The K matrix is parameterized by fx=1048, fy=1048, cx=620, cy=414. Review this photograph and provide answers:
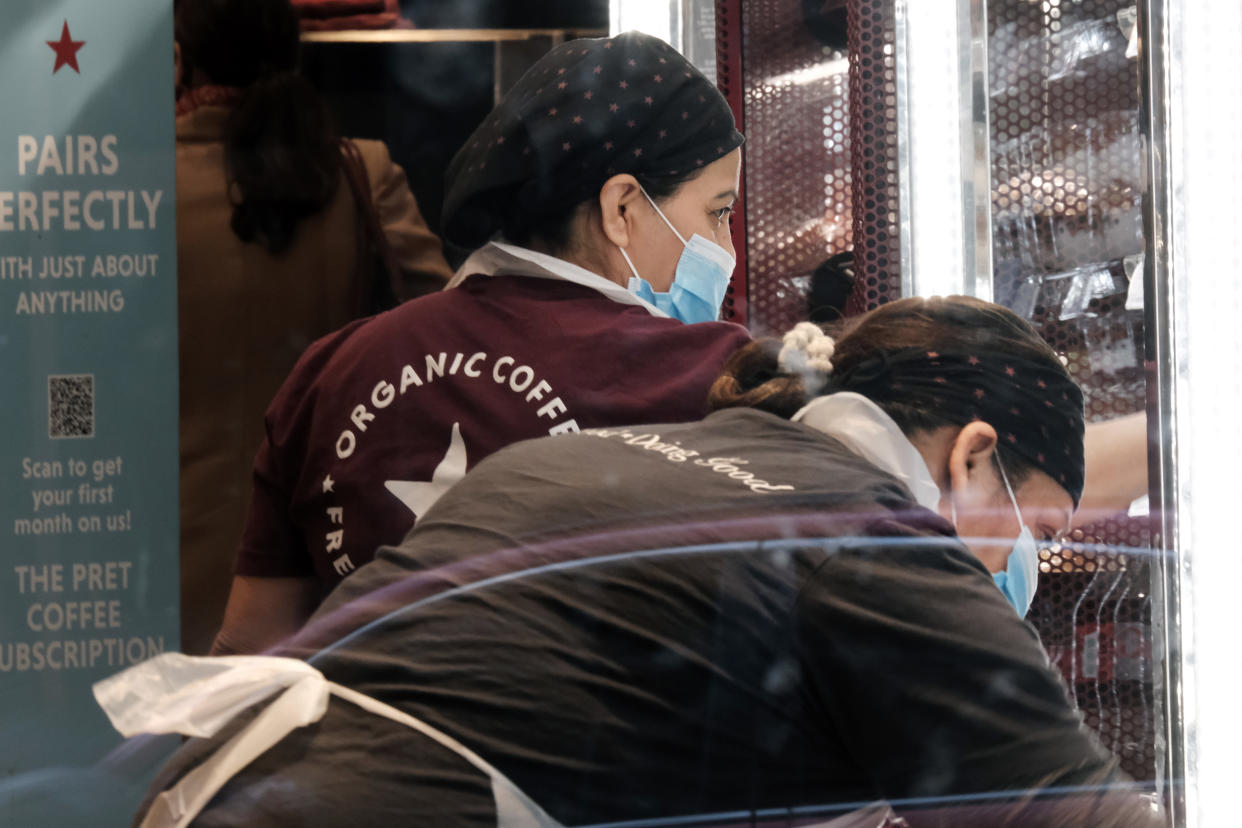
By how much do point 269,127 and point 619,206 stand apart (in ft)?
1.32

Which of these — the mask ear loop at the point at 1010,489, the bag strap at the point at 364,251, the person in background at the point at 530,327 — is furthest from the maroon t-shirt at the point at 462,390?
the mask ear loop at the point at 1010,489

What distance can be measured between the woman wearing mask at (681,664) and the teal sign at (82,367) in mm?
390

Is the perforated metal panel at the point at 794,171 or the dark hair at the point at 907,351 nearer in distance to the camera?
the dark hair at the point at 907,351

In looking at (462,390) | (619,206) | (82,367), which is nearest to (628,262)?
(619,206)

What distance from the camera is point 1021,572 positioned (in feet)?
2.90

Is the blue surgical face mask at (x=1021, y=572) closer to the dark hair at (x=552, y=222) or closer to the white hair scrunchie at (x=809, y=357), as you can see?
the white hair scrunchie at (x=809, y=357)

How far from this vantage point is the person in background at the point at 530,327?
0.91m

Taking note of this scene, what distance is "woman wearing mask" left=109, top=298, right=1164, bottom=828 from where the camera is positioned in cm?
64

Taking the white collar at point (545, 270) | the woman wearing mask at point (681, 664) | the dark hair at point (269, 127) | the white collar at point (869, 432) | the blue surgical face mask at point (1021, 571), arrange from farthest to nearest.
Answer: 1. the dark hair at point (269, 127)
2. the white collar at point (545, 270)
3. the blue surgical face mask at point (1021, 571)
4. the white collar at point (869, 432)
5. the woman wearing mask at point (681, 664)

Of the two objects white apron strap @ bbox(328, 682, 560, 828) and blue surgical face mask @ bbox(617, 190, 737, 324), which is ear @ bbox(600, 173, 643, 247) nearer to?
blue surgical face mask @ bbox(617, 190, 737, 324)

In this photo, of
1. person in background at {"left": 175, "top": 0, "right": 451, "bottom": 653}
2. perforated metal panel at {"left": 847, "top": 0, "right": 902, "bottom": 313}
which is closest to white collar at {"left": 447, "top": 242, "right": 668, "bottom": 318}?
person in background at {"left": 175, "top": 0, "right": 451, "bottom": 653}

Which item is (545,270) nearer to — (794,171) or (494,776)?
(794,171)

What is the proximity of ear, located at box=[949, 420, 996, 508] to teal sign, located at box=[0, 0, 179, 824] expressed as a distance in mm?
787

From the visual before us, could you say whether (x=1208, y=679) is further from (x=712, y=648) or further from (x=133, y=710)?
(x=133, y=710)
